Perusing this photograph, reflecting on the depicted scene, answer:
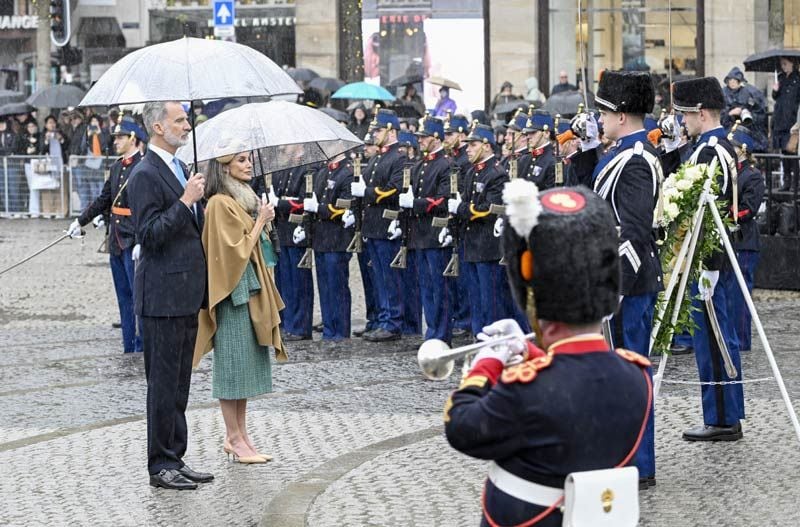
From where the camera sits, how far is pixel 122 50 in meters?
36.7

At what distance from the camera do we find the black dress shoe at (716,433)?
9289 millimetres

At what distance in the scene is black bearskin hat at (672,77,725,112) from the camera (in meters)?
9.29

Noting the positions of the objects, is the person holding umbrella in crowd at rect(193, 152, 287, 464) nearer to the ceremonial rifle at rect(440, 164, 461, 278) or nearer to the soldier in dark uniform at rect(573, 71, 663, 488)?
the soldier in dark uniform at rect(573, 71, 663, 488)

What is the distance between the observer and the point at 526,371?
13.8ft

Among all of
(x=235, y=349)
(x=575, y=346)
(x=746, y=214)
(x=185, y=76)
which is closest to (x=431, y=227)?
(x=746, y=214)

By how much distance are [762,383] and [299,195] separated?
17.5ft

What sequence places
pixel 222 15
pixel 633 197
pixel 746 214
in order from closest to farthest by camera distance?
pixel 633 197, pixel 746 214, pixel 222 15

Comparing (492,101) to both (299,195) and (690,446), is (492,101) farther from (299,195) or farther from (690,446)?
(690,446)

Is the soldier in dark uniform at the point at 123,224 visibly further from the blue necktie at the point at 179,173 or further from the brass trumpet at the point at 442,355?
the brass trumpet at the point at 442,355

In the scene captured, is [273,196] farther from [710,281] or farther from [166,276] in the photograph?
[166,276]

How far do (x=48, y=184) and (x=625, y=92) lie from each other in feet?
67.0

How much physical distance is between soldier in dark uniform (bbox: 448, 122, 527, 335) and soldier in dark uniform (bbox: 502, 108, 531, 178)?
0.15 meters

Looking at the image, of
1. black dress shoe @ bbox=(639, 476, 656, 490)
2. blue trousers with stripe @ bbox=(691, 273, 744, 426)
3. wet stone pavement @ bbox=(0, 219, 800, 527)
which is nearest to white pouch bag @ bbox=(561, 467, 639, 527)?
wet stone pavement @ bbox=(0, 219, 800, 527)

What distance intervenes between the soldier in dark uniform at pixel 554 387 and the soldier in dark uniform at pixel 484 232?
9.21 metres
